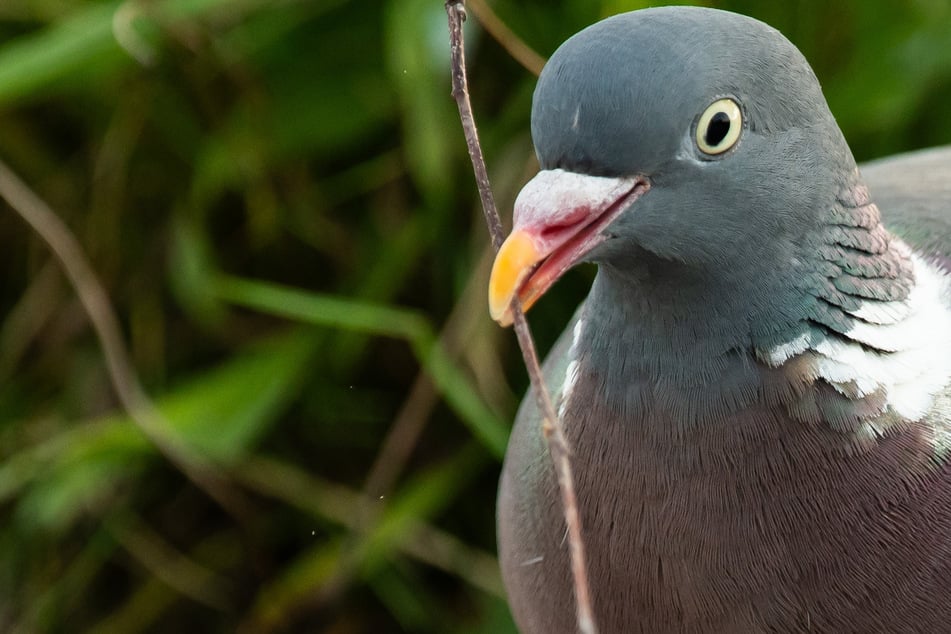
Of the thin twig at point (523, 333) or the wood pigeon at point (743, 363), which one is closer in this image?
the thin twig at point (523, 333)

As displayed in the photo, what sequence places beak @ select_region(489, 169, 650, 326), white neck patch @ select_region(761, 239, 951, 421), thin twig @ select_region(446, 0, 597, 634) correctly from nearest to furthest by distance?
thin twig @ select_region(446, 0, 597, 634) → beak @ select_region(489, 169, 650, 326) → white neck patch @ select_region(761, 239, 951, 421)

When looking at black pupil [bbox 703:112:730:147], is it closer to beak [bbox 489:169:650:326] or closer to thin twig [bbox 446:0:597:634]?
beak [bbox 489:169:650:326]

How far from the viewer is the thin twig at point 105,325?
90.4 inches

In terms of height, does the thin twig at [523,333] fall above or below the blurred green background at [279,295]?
above

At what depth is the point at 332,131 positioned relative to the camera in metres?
2.40

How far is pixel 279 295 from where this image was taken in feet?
7.30

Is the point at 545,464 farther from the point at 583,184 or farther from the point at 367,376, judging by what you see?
the point at 367,376

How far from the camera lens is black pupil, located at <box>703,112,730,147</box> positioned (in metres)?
1.14

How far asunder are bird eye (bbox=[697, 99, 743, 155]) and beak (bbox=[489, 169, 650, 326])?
67 millimetres

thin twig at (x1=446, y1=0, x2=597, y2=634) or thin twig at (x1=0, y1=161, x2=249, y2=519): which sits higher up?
thin twig at (x1=446, y1=0, x2=597, y2=634)

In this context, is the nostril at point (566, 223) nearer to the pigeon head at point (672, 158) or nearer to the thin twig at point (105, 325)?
the pigeon head at point (672, 158)

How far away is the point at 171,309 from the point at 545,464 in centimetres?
135

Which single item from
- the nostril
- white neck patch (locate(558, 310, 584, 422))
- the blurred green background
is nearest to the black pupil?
the nostril

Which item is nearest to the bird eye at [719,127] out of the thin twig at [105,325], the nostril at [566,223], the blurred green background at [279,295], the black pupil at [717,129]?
the black pupil at [717,129]
